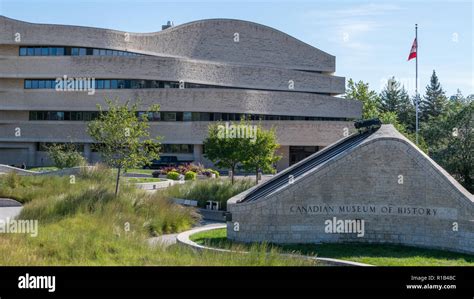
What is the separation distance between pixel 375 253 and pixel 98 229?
7387mm

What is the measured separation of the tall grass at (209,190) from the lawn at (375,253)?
27.1 ft

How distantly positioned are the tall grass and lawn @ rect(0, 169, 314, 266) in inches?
131

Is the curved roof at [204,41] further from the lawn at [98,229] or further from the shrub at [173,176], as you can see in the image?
the lawn at [98,229]

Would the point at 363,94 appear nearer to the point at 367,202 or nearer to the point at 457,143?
the point at 457,143

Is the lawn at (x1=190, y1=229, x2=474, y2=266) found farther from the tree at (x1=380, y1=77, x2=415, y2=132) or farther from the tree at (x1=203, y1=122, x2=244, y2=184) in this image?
the tree at (x1=380, y1=77, x2=415, y2=132)

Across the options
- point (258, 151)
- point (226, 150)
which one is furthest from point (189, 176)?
point (258, 151)

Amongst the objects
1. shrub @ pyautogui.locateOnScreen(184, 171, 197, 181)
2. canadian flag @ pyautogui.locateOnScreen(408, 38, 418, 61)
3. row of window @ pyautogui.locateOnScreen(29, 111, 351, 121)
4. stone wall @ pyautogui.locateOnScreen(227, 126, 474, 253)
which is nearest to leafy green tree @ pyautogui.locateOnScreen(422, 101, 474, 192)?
canadian flag @ pyautogui.locateOnScreen(408, 38, 418, 61)

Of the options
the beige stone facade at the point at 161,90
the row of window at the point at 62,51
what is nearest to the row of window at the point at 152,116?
the beige stone facade at the point at 161,90

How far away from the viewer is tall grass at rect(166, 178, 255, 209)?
25094 millimetres

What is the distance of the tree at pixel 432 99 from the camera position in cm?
8725

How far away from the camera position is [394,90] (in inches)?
3625
